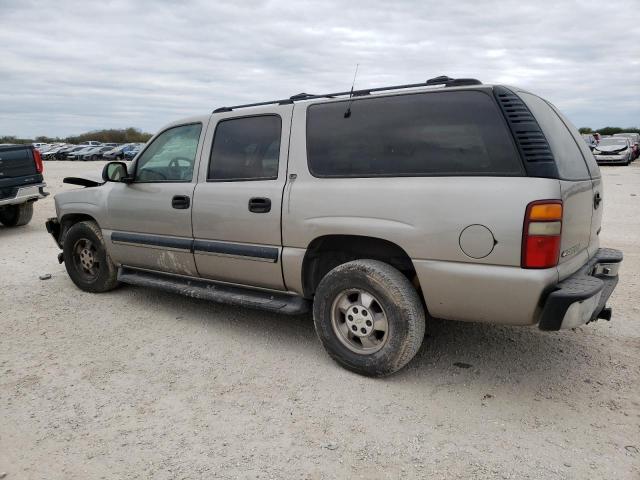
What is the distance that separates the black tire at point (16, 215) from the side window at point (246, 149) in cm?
727

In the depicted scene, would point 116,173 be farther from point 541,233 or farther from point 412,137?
point 541,233

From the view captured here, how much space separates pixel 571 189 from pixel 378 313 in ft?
4.55

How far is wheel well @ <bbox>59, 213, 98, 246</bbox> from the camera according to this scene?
5.52 m

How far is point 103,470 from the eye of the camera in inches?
100

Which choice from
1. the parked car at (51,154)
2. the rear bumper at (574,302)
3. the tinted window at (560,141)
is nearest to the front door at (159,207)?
the tinted window at (560,141)

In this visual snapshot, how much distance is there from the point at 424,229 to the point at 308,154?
1.10 meters

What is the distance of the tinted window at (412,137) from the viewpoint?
3008 millimetres

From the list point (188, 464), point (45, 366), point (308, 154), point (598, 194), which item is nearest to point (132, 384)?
point (45, 366)

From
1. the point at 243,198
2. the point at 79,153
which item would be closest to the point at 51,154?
the point at 79,153

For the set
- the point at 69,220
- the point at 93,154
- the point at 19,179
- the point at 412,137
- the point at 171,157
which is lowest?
the point at 93,154

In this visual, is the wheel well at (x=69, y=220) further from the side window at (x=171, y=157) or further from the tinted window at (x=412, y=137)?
the tinted window at (x=412, y=137)

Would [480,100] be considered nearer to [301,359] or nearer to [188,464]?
[301,359]

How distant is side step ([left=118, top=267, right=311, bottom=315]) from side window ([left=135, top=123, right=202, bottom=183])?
905 mm

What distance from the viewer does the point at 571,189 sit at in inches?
118
